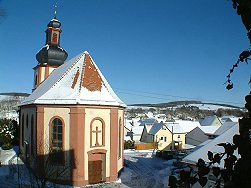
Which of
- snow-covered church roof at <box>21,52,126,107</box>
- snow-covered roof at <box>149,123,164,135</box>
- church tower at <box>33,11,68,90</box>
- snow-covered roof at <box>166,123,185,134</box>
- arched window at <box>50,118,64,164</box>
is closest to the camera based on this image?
arched window at <box>50,118,64,164</box>

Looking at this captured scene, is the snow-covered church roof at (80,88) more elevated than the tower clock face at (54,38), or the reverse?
the tower clock face at (54,38)

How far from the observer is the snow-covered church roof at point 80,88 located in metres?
21.3

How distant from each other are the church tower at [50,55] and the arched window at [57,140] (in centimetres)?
1117

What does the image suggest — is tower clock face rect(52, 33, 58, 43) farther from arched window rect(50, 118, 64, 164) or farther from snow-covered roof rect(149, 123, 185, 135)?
snow-covered roof rect(149, 123, 185, 135)

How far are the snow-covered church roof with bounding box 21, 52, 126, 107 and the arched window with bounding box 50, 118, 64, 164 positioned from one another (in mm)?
1625

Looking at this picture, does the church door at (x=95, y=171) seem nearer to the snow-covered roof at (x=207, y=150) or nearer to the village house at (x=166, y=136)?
the snow-covered roof at (x=207, y=150)

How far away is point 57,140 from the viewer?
21.4m

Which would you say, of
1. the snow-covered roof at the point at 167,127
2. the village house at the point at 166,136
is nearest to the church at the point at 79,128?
the village house at the point at 166,136

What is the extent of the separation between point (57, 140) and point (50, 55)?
1290 cm

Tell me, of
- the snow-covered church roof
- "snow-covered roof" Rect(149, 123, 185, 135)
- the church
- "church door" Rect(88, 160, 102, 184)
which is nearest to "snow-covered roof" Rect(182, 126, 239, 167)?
the church

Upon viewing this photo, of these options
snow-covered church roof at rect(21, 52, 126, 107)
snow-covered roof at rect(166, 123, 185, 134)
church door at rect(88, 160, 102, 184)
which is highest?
snow-covered church roof at rect(21, 52, 126, 107)

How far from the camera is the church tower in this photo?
3141 centimetres

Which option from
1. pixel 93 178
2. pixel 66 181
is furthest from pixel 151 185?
pixel 66 181

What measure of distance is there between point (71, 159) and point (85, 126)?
2.54 metres
